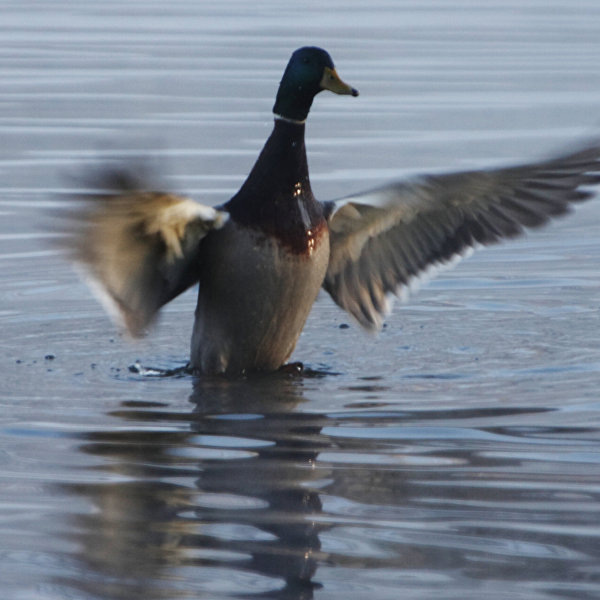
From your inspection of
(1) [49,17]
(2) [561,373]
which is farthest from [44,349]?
(1) [49,17]

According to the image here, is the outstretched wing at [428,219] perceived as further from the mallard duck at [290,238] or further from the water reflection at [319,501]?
the water reflection at [319,501]

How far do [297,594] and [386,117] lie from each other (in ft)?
30.1

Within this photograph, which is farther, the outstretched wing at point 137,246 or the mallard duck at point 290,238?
the mallard duck at point 290,238

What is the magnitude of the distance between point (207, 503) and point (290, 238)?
1.96m

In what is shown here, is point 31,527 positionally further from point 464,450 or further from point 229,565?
point 464,450

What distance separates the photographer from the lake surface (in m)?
4.08

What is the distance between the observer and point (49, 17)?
69.8 ft

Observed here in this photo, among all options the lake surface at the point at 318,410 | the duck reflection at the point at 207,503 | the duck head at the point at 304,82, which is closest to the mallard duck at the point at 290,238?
the duck head at the point at 304,82

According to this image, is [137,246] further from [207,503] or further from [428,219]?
[207,503]

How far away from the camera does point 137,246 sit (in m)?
6.04

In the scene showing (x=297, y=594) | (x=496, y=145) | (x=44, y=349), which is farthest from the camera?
(x=496, y=145)

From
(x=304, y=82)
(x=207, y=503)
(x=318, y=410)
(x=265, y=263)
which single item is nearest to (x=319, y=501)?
(x=207, y=503)

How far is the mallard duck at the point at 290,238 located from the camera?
6105 mm

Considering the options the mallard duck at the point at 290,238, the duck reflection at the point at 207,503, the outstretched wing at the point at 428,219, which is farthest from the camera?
the outstretched wing at the point at 428,219
